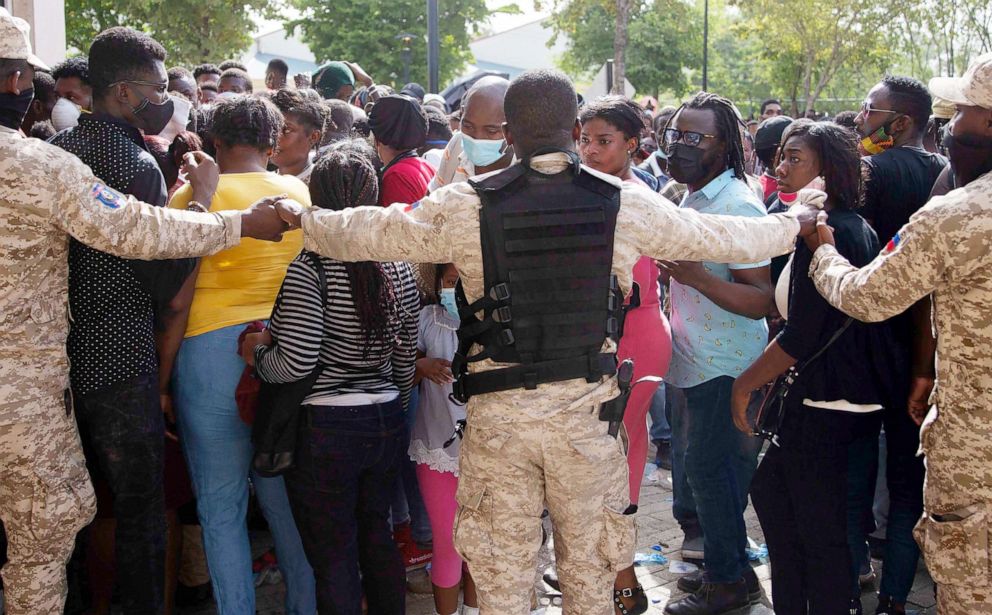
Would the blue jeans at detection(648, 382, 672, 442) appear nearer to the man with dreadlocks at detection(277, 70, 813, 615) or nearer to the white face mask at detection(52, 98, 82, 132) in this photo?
the man with dreadlocks at detection(277, 70, 813, 615)

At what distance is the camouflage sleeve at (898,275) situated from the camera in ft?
8.92

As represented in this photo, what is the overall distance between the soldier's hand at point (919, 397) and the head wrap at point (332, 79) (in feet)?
21.1

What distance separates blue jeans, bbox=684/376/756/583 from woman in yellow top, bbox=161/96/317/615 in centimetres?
184

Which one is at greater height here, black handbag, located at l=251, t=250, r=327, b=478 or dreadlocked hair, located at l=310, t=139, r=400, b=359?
dreadlocked hair, located at l=310, t=139, r=400, b=359

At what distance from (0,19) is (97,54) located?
0.45m

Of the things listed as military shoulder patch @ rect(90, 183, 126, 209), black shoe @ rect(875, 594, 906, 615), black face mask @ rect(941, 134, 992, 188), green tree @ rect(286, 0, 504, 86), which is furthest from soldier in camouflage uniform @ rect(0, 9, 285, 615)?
green tree @ rect(286, 0, 504, 86)

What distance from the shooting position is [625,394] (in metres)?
3.10

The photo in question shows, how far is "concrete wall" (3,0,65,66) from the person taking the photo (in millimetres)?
9164

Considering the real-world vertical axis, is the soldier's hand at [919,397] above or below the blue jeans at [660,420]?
above

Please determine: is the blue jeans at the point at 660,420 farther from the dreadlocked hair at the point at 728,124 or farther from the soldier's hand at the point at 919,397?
the soldier's hand at the point at 919,397

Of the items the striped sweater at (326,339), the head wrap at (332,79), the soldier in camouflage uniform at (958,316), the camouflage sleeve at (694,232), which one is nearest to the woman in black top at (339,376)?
the striped sweater at (326,339)

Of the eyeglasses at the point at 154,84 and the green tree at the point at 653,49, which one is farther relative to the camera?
the green tree at the point at 653,49

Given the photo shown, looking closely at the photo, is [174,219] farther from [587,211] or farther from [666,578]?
[666,578]

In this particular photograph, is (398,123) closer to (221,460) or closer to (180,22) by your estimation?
(221,460)
